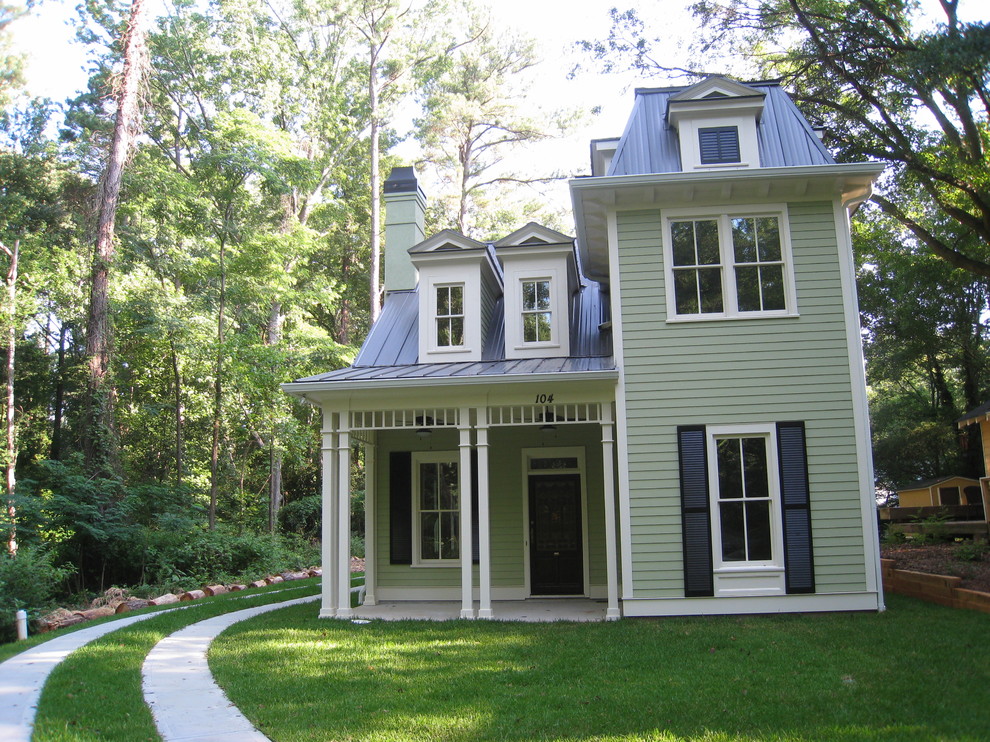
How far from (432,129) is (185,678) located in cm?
2275

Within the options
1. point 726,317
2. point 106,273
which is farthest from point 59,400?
point 726,317

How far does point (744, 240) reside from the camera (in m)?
10.1

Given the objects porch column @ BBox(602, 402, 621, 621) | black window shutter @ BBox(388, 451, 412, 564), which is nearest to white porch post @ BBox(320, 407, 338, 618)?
black window shutter @ BBox(388, 451, 412, 564)

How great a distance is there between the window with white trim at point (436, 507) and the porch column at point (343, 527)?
170 centimetres

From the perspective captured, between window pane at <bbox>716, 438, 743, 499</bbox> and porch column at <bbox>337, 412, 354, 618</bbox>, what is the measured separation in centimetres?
487

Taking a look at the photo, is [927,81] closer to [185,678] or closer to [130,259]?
[185,678]

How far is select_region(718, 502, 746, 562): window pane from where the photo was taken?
941cm

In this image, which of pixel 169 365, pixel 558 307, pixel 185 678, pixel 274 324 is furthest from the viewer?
pixel 274 324

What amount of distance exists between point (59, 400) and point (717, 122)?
19.6m

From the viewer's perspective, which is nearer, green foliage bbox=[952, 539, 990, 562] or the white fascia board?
the white fascia board

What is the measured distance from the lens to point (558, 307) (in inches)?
453

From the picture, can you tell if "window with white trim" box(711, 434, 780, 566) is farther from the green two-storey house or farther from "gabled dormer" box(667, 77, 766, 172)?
"gabled dormer" box(667, 77, 766, 172)

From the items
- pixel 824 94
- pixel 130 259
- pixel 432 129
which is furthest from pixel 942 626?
pixel 432 129

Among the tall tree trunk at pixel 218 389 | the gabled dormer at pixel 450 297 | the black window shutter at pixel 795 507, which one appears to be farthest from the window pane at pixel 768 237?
the tall tree trunk at pixel 218 389
